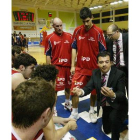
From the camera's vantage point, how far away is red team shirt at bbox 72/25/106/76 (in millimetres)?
2473

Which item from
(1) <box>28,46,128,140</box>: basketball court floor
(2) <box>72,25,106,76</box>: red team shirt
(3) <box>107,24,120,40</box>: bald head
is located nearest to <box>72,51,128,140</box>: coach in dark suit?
(1) <box>28,46,128,140</box>: basketball court floor

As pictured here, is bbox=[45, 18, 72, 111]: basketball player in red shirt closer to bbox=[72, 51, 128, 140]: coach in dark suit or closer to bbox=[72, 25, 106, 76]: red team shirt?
bbox=[72, 25, 106, 76]: red team shirt

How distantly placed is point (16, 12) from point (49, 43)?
15983 millimetres

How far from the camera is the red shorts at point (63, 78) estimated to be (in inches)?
110

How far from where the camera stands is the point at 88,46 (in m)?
2.51

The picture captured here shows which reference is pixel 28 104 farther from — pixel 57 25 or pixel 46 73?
pixel 57 25

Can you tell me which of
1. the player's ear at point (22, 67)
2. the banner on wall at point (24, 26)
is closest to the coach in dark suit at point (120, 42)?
the player's ear at point (22, 67)

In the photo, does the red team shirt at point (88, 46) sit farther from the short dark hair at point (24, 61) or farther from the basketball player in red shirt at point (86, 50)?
the short dark hair at point (24, 61)

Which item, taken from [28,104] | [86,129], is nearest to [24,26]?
[86,129]

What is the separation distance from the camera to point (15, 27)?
55.2 ft

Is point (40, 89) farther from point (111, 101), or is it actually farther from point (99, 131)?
point (99, 131)

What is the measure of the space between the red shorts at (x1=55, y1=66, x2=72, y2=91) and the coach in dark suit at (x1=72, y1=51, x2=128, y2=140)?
2.44 ft

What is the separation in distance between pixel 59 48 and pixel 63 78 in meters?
0.55
